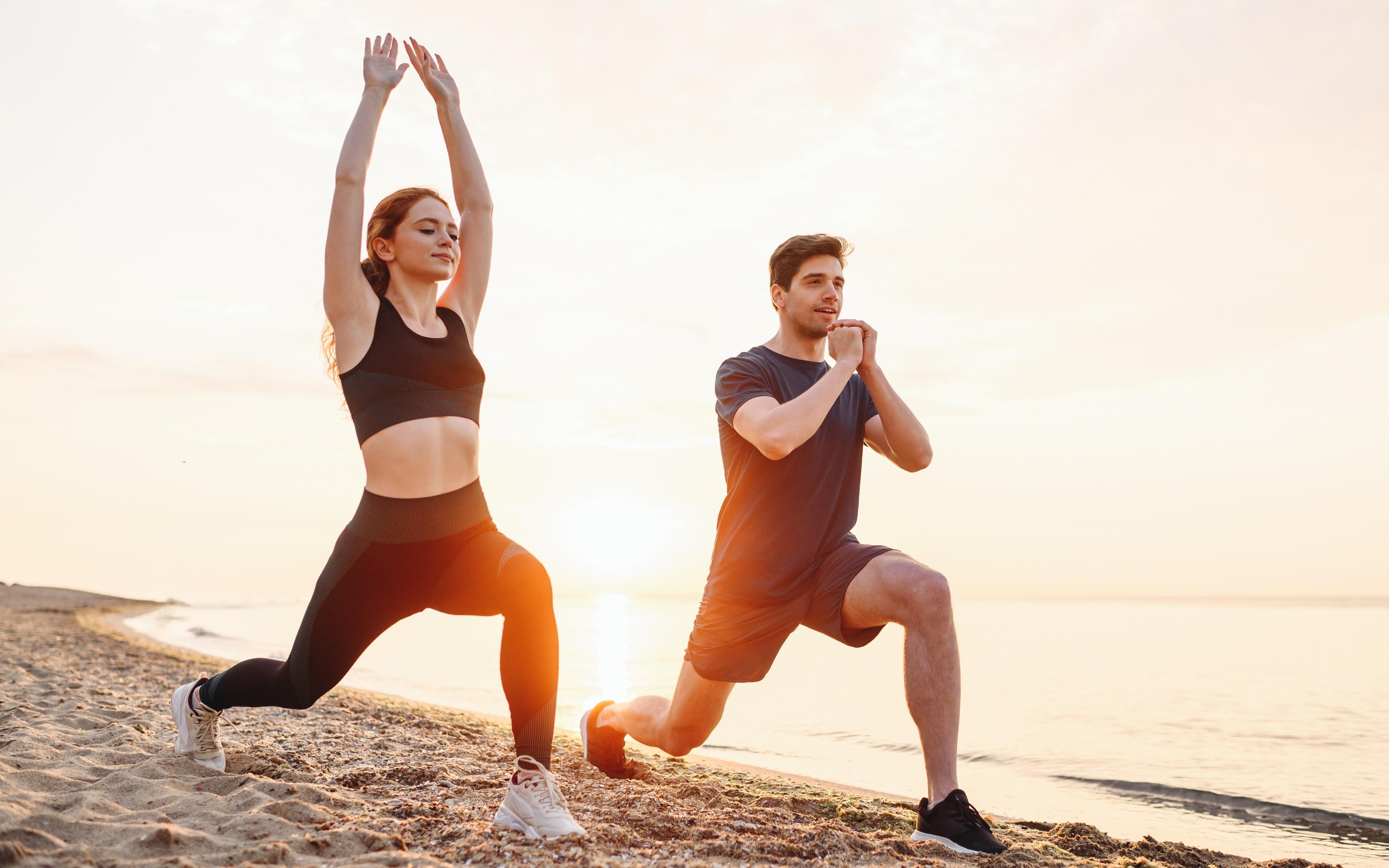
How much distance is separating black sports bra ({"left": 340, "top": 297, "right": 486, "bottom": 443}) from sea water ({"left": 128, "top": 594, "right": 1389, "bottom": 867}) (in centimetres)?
412

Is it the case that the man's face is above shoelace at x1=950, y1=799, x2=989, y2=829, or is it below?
above

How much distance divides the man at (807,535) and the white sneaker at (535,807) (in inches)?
40.0

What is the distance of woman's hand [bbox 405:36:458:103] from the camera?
360 centimetres

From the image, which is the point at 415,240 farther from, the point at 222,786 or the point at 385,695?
the point at 385,695

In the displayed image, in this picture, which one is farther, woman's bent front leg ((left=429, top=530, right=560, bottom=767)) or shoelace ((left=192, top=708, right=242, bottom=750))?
shoelace ((left=192, top=708, right=242, bottom=750))

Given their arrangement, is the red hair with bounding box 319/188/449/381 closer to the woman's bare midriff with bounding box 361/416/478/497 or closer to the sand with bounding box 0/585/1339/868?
the woman's bare midriff with bounding box 361/416/478/497

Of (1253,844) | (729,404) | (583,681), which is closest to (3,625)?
(583,681)

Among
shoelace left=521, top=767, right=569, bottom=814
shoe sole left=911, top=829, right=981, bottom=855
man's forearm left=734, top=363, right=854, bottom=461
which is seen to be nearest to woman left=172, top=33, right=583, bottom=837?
shoelace left=521, top=767, right=569, bottom=814

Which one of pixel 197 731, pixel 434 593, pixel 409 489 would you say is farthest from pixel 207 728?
pixel 409 489

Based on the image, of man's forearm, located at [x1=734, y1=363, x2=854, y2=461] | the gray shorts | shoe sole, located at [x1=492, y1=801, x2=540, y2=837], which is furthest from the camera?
the gray shorts

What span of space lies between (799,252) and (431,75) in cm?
174

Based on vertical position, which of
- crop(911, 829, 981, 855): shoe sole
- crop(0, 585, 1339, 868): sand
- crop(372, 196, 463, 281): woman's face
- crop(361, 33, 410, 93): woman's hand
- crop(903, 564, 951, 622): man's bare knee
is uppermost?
crop(361, 33, 410, 93): woman's hand

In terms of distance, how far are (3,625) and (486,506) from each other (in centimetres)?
2036

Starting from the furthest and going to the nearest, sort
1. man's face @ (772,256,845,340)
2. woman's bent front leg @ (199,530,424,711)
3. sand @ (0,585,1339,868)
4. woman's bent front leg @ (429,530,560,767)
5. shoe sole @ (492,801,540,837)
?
man's face @ (772,256,845,340)
woman's bent front leg @ (199,530,424,711)
woman's bent front leg @ (429,530,560,767)
shoe sole @ (492,801,540,837)
sand @ (0,585,1339,868)
